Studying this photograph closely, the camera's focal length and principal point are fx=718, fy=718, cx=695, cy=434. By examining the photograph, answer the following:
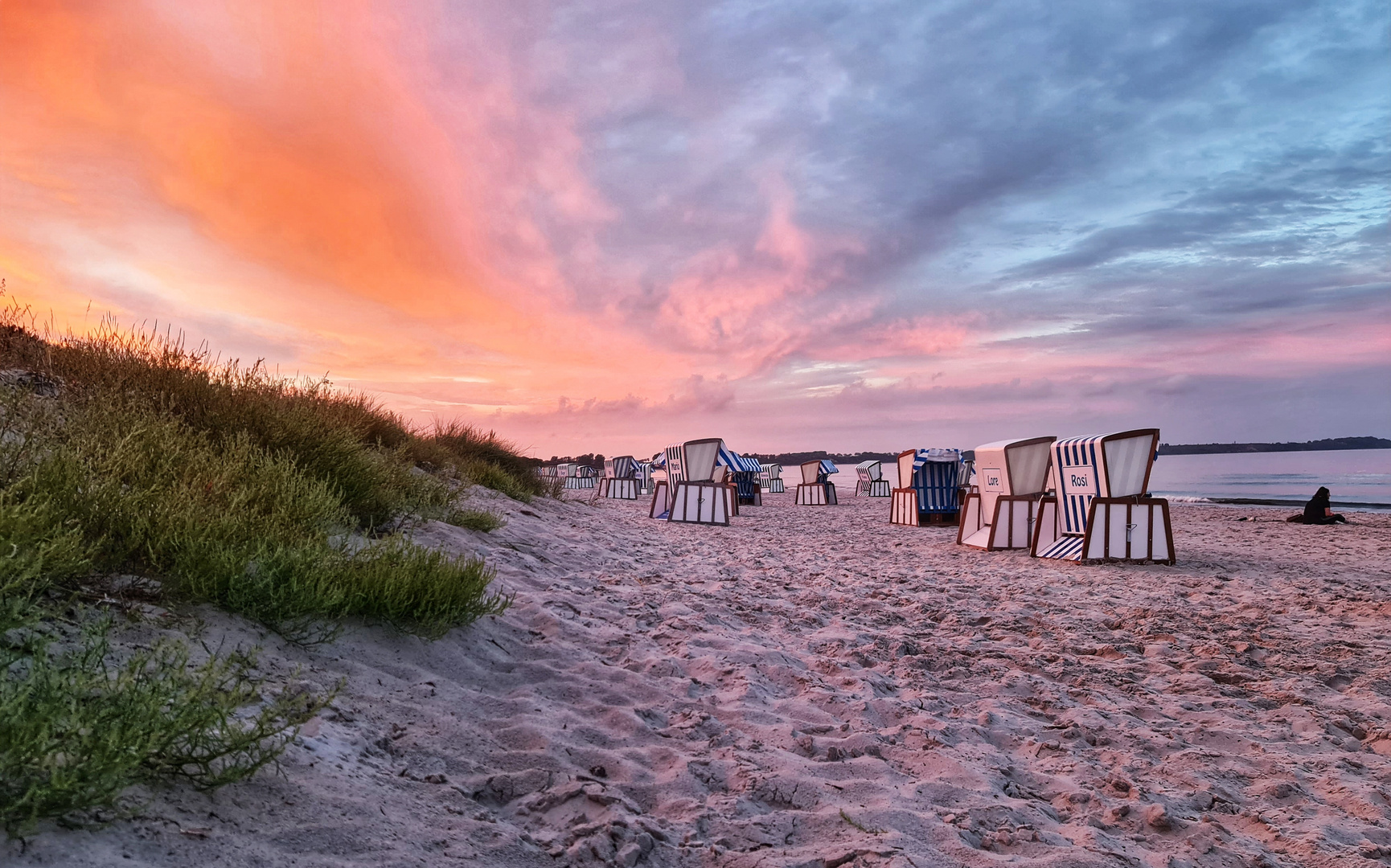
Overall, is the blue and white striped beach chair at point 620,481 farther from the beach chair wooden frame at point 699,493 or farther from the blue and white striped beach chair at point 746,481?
the beach chair wooden frame at point 699,493

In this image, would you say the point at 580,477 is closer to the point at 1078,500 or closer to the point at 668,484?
the point at 668,484

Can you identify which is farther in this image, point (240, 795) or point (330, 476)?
point (330, 476)

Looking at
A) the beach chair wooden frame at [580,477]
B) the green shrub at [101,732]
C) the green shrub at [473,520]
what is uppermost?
the beach chair wooden frame at [580,477]

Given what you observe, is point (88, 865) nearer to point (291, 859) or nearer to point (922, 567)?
point (291, 859)

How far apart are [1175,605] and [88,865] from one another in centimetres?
735

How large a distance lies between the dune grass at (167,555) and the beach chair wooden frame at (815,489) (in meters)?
19.2

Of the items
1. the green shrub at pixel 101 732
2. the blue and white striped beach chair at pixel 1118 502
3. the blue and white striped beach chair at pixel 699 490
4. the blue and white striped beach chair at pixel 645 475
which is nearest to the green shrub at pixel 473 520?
the green shrub at pixel 101 732

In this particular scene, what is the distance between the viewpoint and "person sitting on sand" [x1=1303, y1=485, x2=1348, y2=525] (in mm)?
Result: 14773

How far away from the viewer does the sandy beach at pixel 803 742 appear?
6.66 feet

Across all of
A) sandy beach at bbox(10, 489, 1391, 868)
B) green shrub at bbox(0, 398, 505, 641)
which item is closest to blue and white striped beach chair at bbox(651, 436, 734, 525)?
sandy beach at bbox(10, 489, 1391, 868)

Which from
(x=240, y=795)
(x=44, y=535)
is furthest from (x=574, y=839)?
(x=44, y=535)

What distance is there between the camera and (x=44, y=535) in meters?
2.24

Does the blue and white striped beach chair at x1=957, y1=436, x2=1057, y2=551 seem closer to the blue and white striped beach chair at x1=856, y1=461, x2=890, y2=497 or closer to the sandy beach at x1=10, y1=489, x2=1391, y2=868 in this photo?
the sandy beach at x1=10, y1=489, x2=1391, y2=868

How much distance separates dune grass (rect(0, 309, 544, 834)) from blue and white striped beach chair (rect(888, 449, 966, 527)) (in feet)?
37.0
